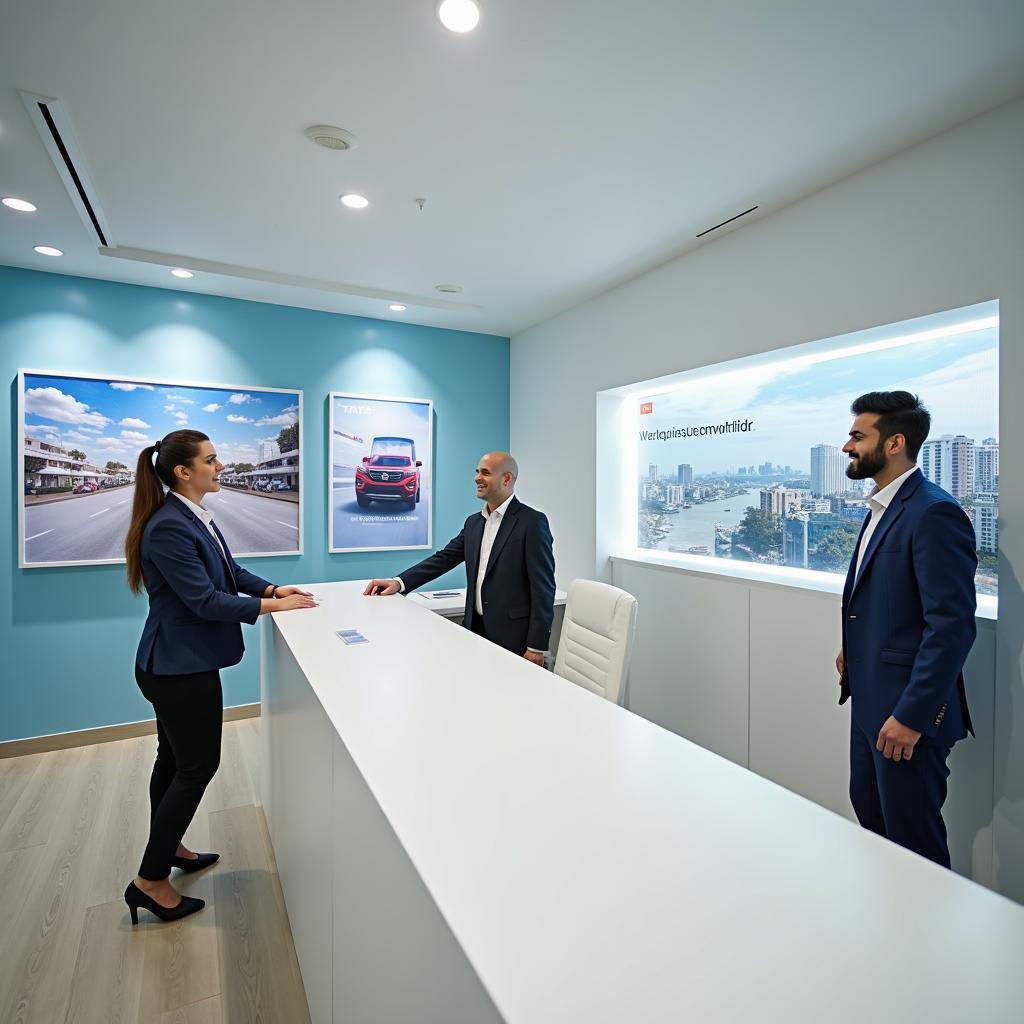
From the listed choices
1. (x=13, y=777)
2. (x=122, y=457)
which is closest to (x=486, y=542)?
(x=122, y=457)

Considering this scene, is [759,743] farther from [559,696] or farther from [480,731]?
[480,731]

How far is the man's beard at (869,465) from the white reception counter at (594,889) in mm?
1284

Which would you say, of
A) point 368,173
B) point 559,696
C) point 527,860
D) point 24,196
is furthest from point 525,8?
point 24,196

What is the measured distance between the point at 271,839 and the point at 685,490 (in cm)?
282

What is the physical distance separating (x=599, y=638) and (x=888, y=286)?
1.73 metres

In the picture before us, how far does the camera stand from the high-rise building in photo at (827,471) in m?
2.83

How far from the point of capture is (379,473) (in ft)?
14.6

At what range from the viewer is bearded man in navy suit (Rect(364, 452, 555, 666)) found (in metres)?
2.77

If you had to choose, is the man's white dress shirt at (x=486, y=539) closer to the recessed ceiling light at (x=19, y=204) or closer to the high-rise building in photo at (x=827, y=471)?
the high-rise building in photo at (x=827, y=471)

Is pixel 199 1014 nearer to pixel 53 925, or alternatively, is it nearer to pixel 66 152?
pixel 53 925

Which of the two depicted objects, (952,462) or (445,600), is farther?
(445,600)

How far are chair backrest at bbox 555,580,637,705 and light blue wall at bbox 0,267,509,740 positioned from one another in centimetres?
235

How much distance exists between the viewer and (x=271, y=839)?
2.58 meters

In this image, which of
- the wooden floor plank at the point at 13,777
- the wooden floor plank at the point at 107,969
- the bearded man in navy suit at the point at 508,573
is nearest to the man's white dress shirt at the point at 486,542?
the bearded man in navy suit at the point at 508,573
